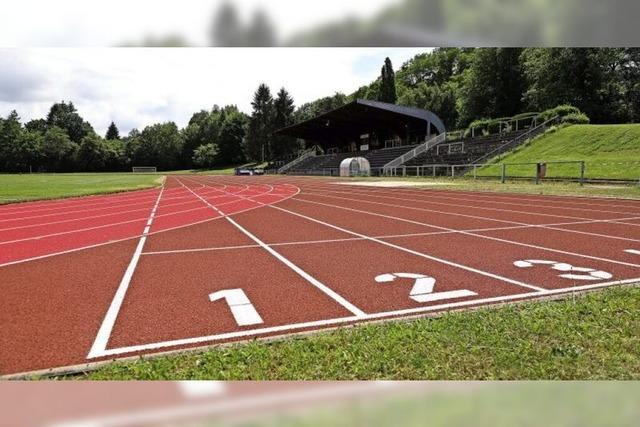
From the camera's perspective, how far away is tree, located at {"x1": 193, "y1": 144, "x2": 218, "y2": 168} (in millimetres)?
99250

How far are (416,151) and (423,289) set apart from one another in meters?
41.6

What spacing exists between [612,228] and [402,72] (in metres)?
112

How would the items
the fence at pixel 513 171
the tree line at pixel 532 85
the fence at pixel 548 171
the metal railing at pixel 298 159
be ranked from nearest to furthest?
the fence at pixel 548 171
the fence at pixel 513 171
the tree line at pixel 532 85
the metal railing at pixel 298 159

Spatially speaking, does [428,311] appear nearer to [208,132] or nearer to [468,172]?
[468,172]

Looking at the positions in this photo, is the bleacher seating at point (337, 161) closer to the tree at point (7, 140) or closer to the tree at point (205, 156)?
the tree at point (205, 156)

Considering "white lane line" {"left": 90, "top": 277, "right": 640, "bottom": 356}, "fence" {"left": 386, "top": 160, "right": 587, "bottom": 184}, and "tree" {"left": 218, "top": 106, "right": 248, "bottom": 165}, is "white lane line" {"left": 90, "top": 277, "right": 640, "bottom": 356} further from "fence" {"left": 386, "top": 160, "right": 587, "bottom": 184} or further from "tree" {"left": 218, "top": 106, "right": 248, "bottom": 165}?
"tree" {"left": 218, "top": 106, "right": 248, "bottom": 165}

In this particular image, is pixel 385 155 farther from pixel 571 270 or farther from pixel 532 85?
pixel 571 270

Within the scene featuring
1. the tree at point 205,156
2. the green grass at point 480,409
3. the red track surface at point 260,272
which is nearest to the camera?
the green grass at point 480,409

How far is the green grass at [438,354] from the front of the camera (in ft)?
9.91

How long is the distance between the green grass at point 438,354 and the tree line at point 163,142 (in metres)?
88.5

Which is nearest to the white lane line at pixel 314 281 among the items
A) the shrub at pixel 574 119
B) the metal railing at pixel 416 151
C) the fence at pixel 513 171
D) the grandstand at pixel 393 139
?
the fence at pixel 513 171

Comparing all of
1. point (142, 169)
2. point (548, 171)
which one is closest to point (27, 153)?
point (142, 169)

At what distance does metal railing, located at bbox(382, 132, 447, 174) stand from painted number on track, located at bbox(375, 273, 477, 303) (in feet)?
127

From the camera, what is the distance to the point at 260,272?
582 cm
